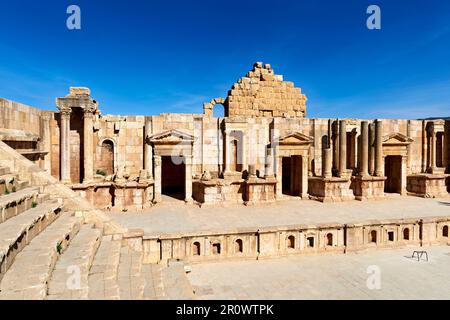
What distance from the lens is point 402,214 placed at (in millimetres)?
13258

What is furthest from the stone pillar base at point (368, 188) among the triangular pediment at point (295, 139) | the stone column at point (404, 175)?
the triangular pediment at point (295, 139)

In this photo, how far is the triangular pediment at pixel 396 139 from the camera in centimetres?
1889

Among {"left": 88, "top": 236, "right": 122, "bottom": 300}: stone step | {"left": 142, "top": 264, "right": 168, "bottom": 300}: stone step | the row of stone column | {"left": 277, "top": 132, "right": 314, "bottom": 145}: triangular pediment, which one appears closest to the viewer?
{"left": 88, "top": 236, "right": 122, "bottom": 300}: stone step

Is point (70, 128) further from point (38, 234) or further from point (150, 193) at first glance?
point (38, 234)

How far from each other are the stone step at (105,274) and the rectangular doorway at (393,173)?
19.1 m

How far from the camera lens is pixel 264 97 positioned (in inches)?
836

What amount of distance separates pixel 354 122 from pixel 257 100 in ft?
22.3

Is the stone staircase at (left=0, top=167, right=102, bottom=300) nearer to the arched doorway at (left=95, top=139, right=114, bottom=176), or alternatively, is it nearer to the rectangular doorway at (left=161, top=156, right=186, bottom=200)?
the arched doorway at (left=95, top=139, right=114, bottom=176)

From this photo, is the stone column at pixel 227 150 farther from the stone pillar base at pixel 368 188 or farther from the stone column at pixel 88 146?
the stone pillar base at pixel 368 188

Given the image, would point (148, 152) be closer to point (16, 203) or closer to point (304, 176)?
point (304, 176)

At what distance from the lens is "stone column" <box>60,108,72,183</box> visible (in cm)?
1391

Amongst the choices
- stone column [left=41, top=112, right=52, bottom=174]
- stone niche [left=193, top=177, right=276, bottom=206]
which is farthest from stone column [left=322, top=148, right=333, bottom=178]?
stone column [left=41, top=112, right=52, bottom=174]

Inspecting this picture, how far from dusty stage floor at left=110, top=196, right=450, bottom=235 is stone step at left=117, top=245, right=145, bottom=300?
7.81 ft
